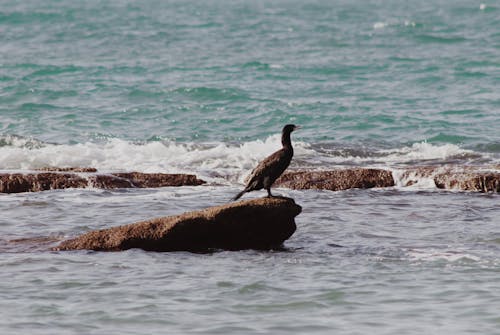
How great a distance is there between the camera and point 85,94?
31.4 meters

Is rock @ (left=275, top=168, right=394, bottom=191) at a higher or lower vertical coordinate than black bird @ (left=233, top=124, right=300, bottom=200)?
lower

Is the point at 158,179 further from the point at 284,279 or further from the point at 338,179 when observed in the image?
the point at 284,279

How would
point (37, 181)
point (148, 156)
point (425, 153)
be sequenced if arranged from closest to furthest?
point (37, 181), point (425, 153), point (148, 156)

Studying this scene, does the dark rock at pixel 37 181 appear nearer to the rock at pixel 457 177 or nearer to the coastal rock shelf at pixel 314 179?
the coastal rock shelf at pixel 314 179

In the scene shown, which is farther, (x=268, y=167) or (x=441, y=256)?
(x=268, y=167)

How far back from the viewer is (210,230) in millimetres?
11422

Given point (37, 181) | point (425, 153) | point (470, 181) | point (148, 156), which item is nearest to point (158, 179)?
point (37, 181)

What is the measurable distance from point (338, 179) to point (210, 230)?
16.9ft

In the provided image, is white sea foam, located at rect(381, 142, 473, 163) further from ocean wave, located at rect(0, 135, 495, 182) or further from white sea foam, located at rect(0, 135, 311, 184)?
white sea foam, located at rect(0, 135, 311, 184)

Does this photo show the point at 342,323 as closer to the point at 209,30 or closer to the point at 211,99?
the point at 211,99

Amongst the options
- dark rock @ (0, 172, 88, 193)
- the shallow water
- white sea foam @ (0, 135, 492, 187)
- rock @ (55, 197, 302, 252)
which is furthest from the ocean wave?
rock @ (55, 197, 302, 252)

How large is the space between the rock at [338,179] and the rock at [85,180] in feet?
5.16

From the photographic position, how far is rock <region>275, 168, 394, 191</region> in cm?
1614

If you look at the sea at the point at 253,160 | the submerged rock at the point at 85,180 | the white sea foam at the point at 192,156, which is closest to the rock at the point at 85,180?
the submerged rock at the point at 85,180
